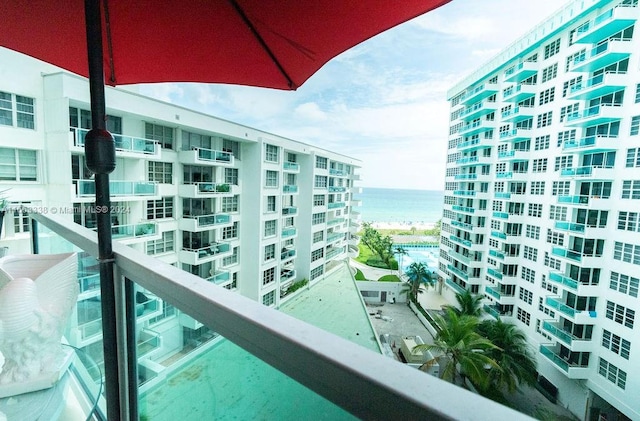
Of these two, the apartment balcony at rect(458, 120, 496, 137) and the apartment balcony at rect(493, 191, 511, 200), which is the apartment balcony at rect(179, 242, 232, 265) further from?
the apartment balcony at rect(458, 120, 496, 137)

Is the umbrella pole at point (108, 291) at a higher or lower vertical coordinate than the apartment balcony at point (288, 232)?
higher

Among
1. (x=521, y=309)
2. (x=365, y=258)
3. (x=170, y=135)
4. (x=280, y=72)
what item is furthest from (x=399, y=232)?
(x=280, y=72)

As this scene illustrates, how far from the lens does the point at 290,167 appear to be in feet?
46.0

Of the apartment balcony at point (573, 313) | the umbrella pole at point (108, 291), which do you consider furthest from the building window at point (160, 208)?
the apartment balcony at point (573, 313)

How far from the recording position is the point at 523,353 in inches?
439

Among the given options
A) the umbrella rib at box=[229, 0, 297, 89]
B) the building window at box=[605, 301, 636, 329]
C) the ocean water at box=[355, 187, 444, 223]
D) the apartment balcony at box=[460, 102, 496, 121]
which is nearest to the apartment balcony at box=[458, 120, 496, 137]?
the apartment balcony at box=[460, 102, 496, 121]

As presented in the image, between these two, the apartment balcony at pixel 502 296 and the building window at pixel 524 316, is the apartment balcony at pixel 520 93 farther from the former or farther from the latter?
the building window at pixel 524 316

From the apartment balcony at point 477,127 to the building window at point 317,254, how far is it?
1077cm

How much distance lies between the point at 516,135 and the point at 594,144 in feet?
13.5

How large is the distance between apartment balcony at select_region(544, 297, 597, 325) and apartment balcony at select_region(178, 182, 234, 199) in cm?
1322

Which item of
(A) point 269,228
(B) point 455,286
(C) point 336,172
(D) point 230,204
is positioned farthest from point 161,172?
(B) point 455,286

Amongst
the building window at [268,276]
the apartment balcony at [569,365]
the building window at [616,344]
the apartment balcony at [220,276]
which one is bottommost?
the apartment balcony at [569,365]

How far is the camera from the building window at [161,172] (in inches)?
367

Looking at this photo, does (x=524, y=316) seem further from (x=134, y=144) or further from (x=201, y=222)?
(x=134, y=144)
